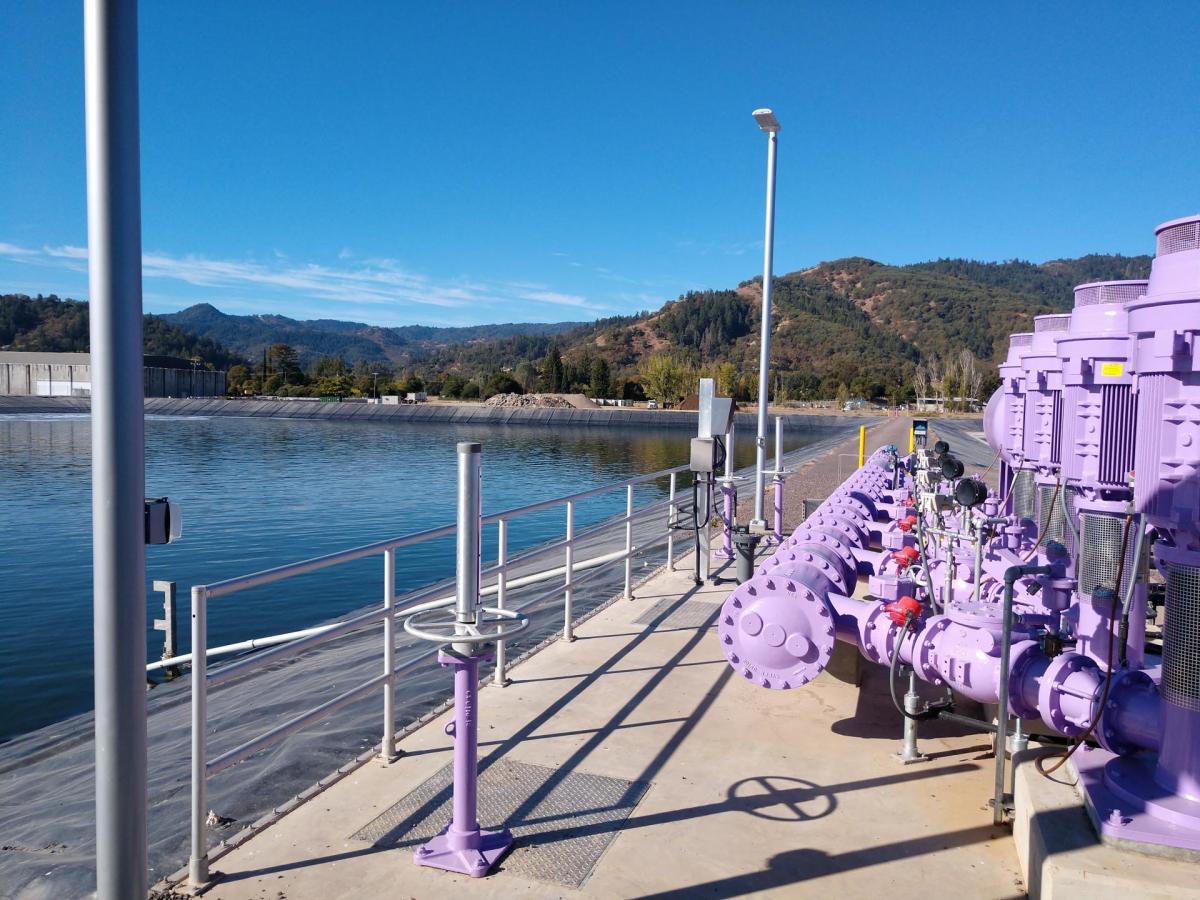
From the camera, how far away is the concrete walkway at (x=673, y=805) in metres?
3.55

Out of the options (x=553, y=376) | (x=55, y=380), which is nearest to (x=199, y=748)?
(x=553, y=376)

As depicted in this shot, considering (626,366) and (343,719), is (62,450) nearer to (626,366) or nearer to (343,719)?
(343,719)

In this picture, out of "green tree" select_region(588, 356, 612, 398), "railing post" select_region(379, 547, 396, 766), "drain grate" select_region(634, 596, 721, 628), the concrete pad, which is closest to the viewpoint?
the concrete pad

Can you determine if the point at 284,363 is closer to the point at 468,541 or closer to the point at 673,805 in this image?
the point at 673,805

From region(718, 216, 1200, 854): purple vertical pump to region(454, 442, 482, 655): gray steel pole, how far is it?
1.82 metres

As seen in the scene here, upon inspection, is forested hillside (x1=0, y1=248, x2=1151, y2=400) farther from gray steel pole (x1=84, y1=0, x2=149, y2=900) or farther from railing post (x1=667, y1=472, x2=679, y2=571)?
gray steel pole (x1=84, y1=0, x2=149, y2=900)

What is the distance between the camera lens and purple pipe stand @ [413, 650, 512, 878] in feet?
11.7

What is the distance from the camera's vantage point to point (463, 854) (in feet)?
11.9

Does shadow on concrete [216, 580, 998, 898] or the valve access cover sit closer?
shadow on concrete [216, 580, 998, 898]

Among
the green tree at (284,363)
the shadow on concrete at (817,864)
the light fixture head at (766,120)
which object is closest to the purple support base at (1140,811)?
the shadow on concrete at (817,864)

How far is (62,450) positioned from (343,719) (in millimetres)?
A: 48911

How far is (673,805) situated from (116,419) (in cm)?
295

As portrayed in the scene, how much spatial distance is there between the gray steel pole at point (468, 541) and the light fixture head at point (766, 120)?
922 cm

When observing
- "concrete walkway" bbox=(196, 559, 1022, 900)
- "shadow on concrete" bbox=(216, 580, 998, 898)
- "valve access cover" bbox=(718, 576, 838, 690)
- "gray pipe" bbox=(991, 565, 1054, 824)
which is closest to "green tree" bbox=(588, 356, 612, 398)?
"concrete walkway" bbox=(196, 559, 1022, 900)
